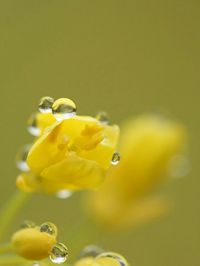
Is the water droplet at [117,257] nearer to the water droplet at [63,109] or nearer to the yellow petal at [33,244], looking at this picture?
the yellow petal at [33,244]

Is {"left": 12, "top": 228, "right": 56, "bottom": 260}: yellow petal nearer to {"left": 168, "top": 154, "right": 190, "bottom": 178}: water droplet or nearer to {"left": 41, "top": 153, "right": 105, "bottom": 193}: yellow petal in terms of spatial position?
{"left": 41, "top": 153, "right": 105, "bottom": 193}: yellow petal

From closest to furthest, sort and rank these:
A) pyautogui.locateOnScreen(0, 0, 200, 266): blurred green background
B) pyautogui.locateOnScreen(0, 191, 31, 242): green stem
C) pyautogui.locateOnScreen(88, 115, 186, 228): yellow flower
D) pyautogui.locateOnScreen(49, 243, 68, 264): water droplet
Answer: pyautogui.locateOnScreen(49, 243, 68, 264): water droplet
pyautogui.locateOnScreen(0, 191, 31, 242): green stem
pyautogui.locateOnScreen(88, 115, 186, 228): yellow flower
pyautogui.locateOnScreen(0, 0, 200, 266): blurred green background

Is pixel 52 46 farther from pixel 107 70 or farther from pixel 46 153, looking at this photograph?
pixel 46 153

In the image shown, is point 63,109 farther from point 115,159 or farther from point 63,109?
point 115,159

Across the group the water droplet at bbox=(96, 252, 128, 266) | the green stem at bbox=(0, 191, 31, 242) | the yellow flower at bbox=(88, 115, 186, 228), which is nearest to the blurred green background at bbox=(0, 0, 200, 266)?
the yellow flower at bbox=(88, 115, 186, 228)

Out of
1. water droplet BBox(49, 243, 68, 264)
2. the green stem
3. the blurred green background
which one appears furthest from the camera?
the blurred green background

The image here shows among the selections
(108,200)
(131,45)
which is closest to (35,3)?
(131,45)

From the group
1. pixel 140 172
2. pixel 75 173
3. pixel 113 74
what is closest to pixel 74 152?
pixel 75 173
